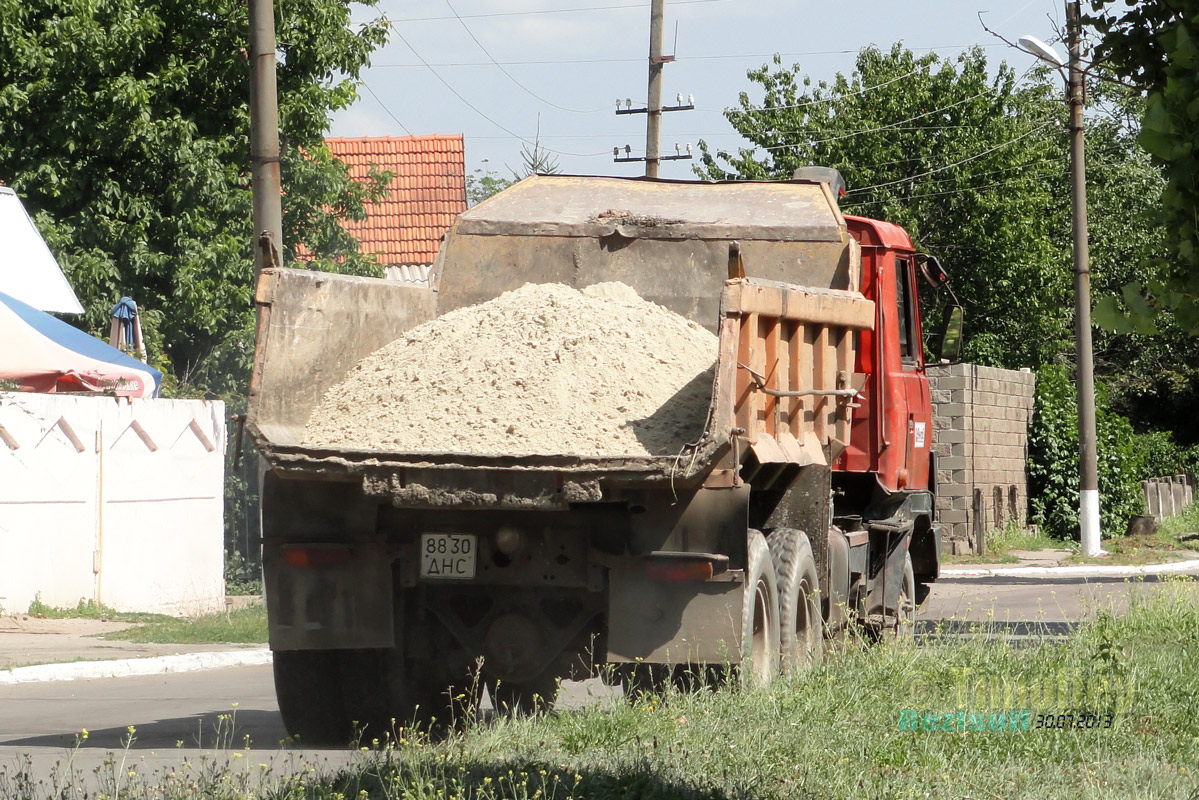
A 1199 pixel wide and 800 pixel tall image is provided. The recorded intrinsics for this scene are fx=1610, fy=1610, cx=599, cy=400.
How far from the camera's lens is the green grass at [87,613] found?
47.3 feet

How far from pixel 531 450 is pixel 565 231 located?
265cm

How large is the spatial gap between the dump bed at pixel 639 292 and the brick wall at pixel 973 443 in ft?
38.9

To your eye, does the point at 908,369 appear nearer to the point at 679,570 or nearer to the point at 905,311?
the point at 905,311

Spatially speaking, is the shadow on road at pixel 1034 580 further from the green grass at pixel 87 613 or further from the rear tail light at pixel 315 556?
the rear tail light at pixel 315 556

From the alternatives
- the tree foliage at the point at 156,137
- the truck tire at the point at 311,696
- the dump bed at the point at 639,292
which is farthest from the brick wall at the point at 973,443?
the truck tire at the point at 311,696

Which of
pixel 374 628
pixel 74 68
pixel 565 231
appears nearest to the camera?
pixel 374 628

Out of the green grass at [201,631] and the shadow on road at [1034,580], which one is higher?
the green grass at [201,631]

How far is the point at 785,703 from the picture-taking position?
277 inches

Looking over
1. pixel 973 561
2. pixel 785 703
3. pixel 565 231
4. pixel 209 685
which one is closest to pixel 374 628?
pixel 785 703

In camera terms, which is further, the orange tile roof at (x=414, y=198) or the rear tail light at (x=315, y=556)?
the orange tile roof at (x=414, y=198)

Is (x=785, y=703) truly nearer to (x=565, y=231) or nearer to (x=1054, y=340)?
(x=565, y=231)

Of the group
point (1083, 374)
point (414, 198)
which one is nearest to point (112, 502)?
point (1083, 374)

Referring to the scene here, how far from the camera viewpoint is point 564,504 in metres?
7.03

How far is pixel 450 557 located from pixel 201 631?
22.3 feet
